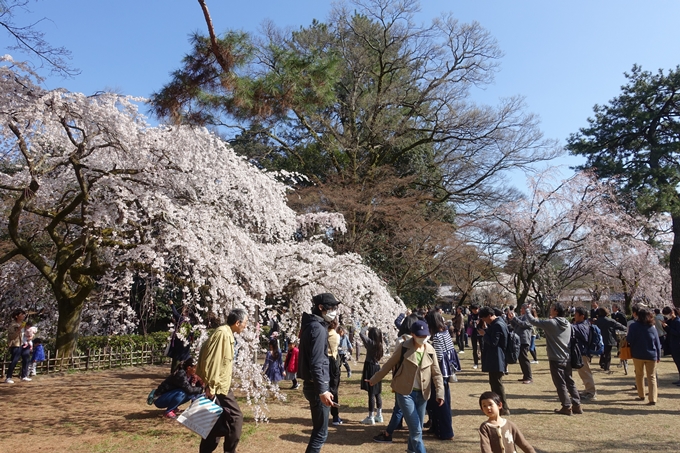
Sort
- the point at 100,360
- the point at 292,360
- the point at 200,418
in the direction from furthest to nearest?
the point at 100,360
the point at 292,360
the point at 200,418

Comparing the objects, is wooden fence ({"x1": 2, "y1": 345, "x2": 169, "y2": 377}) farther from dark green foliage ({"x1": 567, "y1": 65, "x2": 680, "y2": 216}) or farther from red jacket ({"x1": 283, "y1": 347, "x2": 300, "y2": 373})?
dark green foliage ({"x1": 567, "y1": 65, "x2": 680, "y2": 216})

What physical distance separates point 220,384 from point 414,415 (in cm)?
176

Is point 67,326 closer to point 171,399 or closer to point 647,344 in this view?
point 171,399

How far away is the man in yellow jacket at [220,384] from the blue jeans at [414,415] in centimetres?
148

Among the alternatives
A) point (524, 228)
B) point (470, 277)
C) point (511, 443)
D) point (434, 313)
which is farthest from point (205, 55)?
point (470, 277)

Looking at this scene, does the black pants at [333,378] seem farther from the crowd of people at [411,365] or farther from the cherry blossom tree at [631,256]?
the cherry blossom tree at [631,256]

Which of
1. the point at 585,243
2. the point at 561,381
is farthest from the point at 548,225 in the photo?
the point at 561,381

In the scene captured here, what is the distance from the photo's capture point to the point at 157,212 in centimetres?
657

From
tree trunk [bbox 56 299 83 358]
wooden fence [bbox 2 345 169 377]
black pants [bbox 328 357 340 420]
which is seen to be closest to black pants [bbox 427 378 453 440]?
black pants [bbox 328 357 340 420]

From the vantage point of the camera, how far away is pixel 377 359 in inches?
256

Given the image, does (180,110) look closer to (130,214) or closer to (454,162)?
(130,214)

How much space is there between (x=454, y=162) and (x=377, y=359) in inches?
590

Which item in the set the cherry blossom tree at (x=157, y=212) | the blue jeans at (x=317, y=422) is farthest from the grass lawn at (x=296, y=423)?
the blue jeans at (x=317, y=422)

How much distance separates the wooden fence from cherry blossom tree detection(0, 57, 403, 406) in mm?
386
